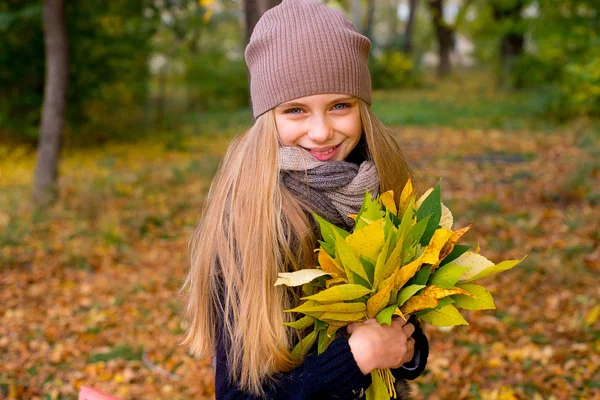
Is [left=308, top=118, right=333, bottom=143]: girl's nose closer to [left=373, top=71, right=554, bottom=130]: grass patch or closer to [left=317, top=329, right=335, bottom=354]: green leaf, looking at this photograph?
[left=317, top=329, right=335, bottom=354]: green leaf

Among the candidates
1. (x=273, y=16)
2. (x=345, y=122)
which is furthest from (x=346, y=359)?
(x=273, y=16)

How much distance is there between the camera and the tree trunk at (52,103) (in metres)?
7.75

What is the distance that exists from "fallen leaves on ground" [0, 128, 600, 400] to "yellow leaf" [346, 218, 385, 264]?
1.61 meters

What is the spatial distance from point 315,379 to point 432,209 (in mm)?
567

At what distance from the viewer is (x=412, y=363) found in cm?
186

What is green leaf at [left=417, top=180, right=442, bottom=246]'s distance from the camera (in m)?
1.61

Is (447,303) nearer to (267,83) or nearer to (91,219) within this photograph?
(267,83)

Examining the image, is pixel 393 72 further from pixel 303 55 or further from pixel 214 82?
pixel 303 55

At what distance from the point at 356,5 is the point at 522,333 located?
754 inches

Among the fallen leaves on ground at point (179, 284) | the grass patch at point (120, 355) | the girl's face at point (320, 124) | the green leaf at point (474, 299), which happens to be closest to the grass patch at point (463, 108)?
the fallen leaves on ground at point (179, 284)

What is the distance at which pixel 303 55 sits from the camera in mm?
1691

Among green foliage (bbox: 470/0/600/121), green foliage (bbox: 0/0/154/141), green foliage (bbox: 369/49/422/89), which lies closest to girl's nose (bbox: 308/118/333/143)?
green foliage (bbox: 470/0/600/121)

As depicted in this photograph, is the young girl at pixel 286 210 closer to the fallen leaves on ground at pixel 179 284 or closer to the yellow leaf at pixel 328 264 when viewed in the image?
the yellow leaf at pixel 328 264

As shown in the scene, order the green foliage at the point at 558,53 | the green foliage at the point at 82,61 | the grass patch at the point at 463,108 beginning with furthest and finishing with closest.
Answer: the grass patch at the point at 463,108, the green foliage at the point at 82,61, the green foliage at the point at 558,53
